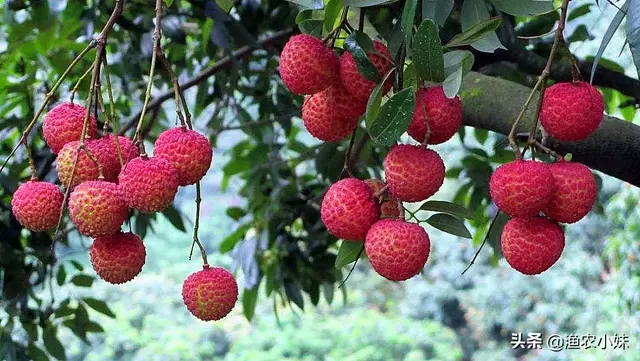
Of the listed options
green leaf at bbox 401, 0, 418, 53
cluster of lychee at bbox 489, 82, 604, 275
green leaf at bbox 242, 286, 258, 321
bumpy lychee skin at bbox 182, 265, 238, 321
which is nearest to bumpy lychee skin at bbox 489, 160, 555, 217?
→ cluster of lychee at bbox 489, 82, 604, 275

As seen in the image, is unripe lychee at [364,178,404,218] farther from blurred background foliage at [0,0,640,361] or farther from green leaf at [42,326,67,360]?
green leaf at [42,326,67,360]

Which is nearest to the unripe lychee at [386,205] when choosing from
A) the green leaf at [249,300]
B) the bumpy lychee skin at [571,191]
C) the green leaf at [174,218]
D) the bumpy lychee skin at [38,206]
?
the bumpy lychee skin at [571,191]

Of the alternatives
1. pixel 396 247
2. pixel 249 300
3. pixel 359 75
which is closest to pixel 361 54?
pixel 359 75

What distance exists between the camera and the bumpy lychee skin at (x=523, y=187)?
0.52 m

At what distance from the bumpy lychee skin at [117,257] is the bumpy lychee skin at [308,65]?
15 centimetres

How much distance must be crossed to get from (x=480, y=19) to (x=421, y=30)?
0.47ft

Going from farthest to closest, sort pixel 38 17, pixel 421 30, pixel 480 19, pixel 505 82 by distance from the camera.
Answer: pixel 38 17, pixel 505 82, pixel 480 19, pixel 421 30

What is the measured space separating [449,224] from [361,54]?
152 millimetres

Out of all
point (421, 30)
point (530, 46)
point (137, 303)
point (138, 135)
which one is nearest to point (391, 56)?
point (421, 30)

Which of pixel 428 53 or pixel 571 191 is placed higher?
pixel 428 53

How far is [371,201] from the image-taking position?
547mm

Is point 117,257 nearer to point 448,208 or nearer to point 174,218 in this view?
point 448,208

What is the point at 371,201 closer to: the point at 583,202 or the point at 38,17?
the point at 583,202

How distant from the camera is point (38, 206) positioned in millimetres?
554
